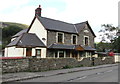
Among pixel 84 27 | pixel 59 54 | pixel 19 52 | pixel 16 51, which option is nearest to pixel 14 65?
pixel 19 52

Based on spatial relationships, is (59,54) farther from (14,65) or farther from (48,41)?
(14,65)

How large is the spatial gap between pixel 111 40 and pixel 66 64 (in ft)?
94.7

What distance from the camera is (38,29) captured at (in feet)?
80.2

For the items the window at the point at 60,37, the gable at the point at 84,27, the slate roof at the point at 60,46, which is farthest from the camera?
the gable at the point at 84,27

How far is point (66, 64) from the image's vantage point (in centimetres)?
1811

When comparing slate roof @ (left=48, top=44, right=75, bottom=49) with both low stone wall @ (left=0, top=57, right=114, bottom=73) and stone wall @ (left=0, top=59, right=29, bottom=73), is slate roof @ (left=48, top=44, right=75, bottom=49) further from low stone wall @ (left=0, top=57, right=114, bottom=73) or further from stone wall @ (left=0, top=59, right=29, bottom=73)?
stone wall @ (left=0, top=59, right=29, bottom=73)

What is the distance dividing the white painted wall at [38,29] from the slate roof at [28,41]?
2.44ft

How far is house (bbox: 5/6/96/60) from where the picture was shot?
71.3ft

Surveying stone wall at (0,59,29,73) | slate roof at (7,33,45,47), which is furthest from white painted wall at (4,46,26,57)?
stone wall at (0,59,29,73)

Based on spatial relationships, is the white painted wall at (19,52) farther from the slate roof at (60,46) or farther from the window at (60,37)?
the window at (60,37)

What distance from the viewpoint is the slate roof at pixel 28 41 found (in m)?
20.8

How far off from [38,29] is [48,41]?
323 centimetres

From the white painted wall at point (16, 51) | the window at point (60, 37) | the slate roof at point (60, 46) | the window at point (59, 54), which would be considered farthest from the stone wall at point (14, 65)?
the window at point (60, 37)

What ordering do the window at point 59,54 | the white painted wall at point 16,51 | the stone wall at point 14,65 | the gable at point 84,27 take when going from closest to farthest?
the stone wall at point 14,65 < the white painted wall at point 16,51 < the window at point 59,54 < the gable at point 84,27
